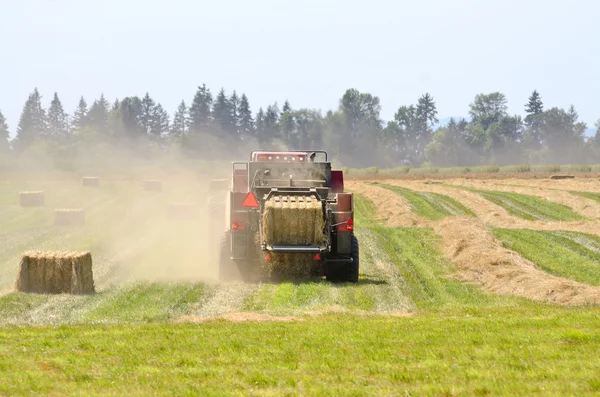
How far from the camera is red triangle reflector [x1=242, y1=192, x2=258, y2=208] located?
1944 cm

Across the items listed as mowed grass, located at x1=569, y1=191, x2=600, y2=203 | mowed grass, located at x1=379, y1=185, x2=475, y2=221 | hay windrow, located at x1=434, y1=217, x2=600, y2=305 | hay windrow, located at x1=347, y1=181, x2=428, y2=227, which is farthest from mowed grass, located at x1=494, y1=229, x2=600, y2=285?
mowed grass, located at x1=569, y1=191, x2=600, y2=203

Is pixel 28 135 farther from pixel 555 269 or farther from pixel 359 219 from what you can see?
pixel 555 269

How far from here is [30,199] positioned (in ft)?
139

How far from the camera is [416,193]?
4984 cm

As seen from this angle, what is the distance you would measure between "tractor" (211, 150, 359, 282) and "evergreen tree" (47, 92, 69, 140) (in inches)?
5907

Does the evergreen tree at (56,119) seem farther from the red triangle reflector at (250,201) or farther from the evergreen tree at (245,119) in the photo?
the red triangle reflector at (250,201)

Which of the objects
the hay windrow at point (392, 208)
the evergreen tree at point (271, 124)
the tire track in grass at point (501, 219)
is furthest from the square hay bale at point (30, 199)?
the evergreen tree at point (271, 124)

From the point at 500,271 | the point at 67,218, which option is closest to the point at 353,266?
the point at 500,271

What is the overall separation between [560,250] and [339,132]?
10776 centimetres

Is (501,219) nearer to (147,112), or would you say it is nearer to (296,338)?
(296,338)

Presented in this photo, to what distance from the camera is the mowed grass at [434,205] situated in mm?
39194

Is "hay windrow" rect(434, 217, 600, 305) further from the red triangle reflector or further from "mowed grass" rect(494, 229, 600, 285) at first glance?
the red triangle reflector

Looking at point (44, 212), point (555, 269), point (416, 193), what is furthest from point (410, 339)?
point (416, 193)

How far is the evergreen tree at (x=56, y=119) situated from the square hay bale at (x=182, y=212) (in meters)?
133
